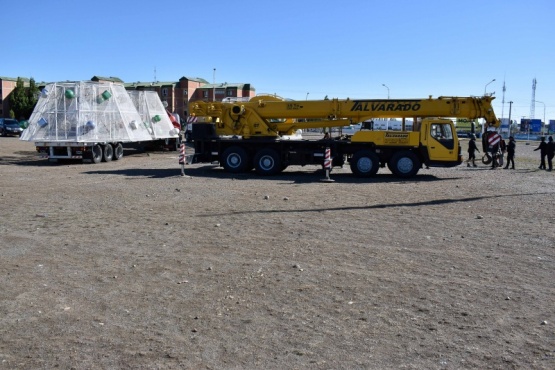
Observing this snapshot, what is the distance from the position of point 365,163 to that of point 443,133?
10.6 feet

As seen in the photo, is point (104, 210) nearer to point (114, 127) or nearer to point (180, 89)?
point (114, 127)

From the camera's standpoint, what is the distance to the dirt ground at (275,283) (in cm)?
487

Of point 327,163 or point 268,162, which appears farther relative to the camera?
point 268,162

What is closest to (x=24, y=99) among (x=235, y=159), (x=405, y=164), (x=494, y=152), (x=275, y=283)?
(x=235, y=159)

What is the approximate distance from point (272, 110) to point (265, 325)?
56.1 feet

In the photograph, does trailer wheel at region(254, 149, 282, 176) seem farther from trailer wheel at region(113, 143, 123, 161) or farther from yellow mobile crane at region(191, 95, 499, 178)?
trailer wheel at region(113, 143, 123, 161)

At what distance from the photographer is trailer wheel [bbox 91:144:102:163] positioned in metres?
26.0

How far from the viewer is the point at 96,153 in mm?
26375

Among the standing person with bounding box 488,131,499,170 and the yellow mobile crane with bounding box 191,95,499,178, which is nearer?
the yellow mobile crane with bounding box 191,95,499,178

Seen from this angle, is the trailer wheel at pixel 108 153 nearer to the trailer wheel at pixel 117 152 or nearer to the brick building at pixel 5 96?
the trailer wheel at pixel 117 152

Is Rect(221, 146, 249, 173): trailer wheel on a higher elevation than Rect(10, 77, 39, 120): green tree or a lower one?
lower

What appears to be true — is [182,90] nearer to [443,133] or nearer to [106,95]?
[106,95]

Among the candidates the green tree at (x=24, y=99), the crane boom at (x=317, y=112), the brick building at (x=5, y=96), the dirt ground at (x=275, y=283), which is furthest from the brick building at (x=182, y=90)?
the dirt ground at (x=275, y=283)

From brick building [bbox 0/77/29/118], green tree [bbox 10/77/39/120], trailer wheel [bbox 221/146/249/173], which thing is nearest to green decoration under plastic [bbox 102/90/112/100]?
trailer wheel [bbox 221/146/249/173]
